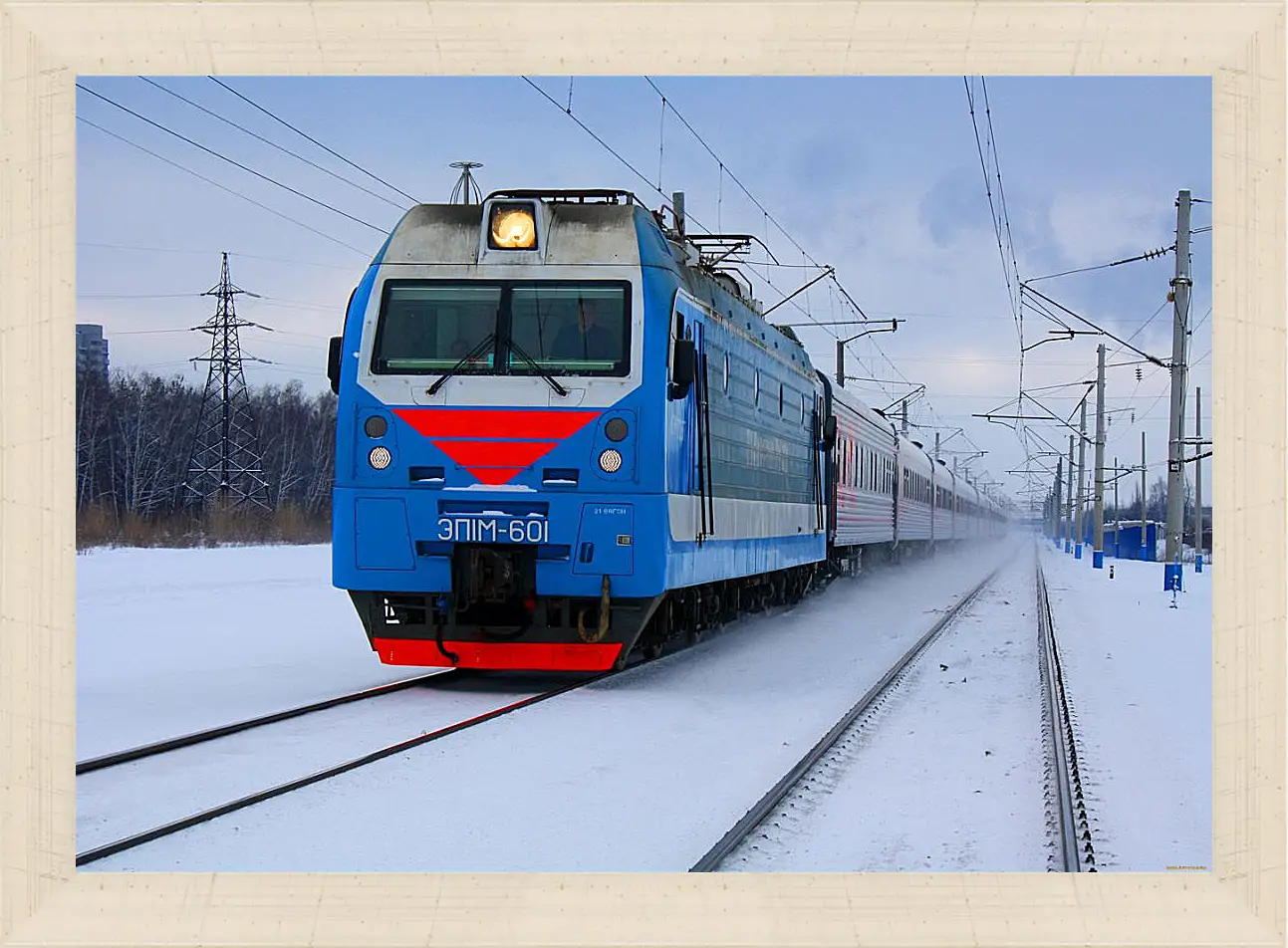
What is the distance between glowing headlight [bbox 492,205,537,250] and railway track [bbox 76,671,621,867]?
3427 mm

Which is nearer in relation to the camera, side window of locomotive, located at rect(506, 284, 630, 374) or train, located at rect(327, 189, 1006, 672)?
train, located at rect(327, 189, 1006, 672)

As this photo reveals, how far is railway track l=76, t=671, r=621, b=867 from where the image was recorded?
5.76 m

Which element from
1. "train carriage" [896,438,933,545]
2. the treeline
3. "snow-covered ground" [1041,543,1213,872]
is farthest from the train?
"train carriage" [896,438,933,545]

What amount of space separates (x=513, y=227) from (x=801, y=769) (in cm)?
503

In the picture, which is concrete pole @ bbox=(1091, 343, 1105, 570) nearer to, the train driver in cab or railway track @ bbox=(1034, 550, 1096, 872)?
railway track @ bbox=(1034, 550, 1096, 872)

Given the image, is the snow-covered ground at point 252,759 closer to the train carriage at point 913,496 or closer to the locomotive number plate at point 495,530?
the locomotive number plate at point 495,530

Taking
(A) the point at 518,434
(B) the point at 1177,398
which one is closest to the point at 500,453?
(A) the point at 518,434

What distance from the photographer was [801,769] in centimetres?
748

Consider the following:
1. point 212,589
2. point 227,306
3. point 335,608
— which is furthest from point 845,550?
point 227,306

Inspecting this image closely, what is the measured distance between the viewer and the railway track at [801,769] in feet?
18.9

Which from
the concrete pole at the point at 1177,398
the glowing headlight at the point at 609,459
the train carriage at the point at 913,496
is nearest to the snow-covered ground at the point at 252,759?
the glowing headlight at the point at 609,459

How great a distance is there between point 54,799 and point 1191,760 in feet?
20.8

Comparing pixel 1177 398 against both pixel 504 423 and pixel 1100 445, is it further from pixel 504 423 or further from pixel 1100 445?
pixel 1100 445

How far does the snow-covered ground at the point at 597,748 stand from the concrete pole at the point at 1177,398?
18.7ft
